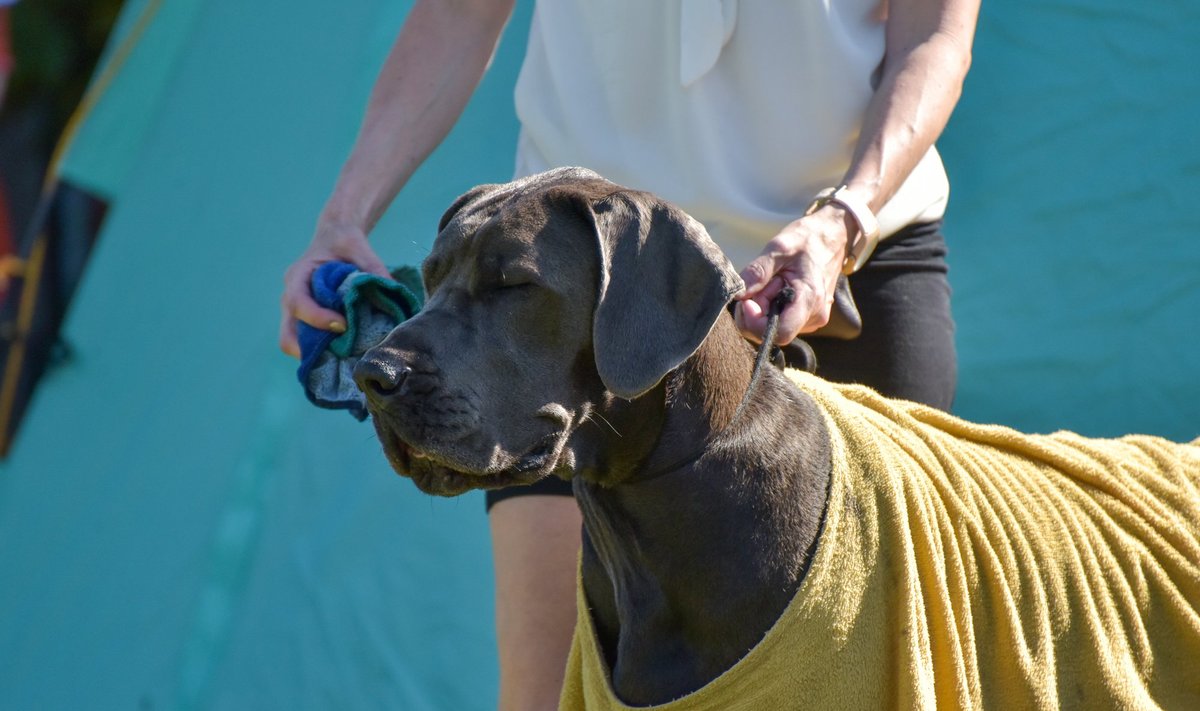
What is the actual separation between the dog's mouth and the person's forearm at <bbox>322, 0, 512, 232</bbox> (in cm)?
74

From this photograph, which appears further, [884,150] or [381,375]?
[884,150]

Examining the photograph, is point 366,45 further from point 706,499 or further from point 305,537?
point 706,499

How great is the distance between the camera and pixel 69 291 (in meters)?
4.42

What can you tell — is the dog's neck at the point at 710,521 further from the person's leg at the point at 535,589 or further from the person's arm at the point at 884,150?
the person's leg at the point at 535,589

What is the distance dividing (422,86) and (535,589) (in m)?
0.96

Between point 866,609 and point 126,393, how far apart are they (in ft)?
9.19

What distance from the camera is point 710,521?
5.64ft

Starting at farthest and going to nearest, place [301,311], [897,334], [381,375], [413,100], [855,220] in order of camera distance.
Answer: [413,100] → [897,334] → [301,311] → [855,220] → [381,375]

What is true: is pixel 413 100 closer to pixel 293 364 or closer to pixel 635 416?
pixel 635 416

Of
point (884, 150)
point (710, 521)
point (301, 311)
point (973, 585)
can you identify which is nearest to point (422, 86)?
→ point (301, 311)

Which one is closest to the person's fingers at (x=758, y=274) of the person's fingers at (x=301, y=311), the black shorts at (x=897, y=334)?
the black shorts at (x=897, y=334)

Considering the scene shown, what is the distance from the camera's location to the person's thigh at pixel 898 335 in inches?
85.2

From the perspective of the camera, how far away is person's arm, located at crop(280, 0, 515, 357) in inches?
90.0

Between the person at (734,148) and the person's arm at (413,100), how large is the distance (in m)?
0.01
